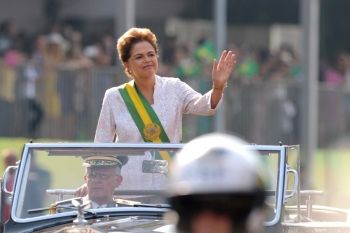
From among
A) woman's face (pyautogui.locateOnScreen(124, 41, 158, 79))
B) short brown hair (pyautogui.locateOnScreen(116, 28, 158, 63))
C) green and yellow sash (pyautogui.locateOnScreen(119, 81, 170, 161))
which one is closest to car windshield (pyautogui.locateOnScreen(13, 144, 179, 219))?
green and yellow sash (pyautogui.locateOnScreen(119, 81, 170, 161))

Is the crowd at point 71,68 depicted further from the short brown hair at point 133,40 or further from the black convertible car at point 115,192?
the black convertible car at point 115,192

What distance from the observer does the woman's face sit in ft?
29.1

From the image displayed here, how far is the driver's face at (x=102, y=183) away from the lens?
805 cm

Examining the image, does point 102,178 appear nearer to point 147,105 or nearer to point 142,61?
point 147,105

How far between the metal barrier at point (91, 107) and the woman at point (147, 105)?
946 cm

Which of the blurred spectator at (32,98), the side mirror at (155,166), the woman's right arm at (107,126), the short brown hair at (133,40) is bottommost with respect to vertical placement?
the side mirror at (155,166)

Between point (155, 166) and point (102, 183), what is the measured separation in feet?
1.00

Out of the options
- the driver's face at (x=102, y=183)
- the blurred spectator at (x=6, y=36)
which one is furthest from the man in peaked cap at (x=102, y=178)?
the blurred spectator at (x=6, y=36)

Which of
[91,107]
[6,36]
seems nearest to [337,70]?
[91,107]

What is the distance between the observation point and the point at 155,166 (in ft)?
26.6

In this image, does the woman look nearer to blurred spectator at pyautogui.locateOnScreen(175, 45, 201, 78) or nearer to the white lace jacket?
the white lace jacket

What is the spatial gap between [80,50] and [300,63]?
4.71 m

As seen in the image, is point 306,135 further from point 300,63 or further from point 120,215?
point 120,215

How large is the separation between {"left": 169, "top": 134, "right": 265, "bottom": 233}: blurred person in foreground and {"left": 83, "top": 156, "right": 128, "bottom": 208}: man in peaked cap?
13.6 ft
